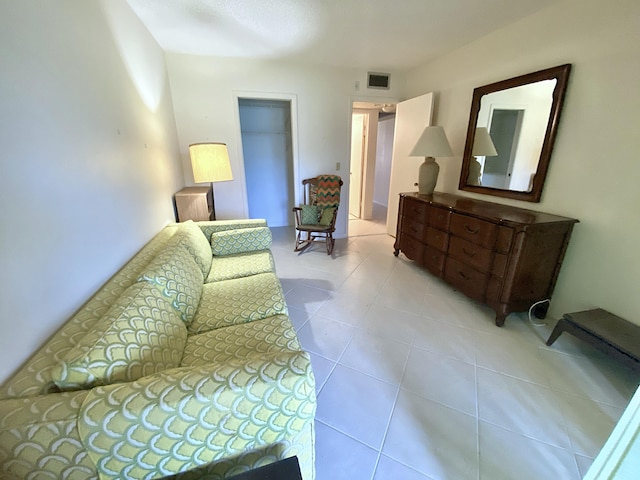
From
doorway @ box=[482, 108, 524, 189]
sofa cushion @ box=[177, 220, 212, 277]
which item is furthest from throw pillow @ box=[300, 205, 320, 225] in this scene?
doorway @ box=[482, 108, 524, 189]

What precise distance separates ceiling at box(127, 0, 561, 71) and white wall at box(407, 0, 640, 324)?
0.29m

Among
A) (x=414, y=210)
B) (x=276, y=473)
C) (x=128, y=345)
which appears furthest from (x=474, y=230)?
(x=128, y=345)

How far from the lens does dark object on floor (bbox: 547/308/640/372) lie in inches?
54.1

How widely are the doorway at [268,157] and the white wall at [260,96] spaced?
0.89 meters

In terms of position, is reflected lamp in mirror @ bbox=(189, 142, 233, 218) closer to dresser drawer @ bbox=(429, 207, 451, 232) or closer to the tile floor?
the tile floor

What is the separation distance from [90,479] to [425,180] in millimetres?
3074

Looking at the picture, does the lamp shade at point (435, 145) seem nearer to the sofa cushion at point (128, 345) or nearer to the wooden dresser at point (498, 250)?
the wooden dresser at point (498, 250)

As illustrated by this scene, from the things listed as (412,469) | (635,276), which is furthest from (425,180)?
(412,469)

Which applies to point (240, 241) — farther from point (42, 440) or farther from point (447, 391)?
point (447, 391)

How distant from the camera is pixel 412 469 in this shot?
108 cm

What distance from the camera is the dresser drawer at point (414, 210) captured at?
270 cm

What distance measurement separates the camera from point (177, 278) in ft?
4.51

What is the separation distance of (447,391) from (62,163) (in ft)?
7.09

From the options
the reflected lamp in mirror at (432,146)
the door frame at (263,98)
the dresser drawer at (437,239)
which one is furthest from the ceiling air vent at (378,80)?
the dresser drawer at (437,239)
